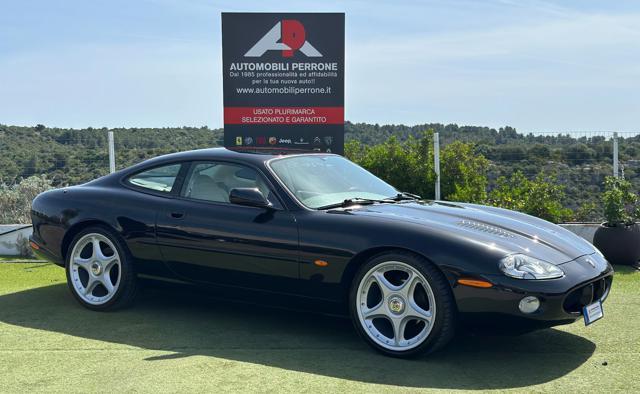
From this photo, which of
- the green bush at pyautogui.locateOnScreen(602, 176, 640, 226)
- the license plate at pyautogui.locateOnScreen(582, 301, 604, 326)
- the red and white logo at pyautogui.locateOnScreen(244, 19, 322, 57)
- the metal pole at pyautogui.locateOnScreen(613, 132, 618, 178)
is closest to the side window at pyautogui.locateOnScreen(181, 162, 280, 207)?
the license plate at pyautogui.locateOnScreen(582, 301, 604, 326)

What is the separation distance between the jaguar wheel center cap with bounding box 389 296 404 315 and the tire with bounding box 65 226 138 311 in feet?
7.47

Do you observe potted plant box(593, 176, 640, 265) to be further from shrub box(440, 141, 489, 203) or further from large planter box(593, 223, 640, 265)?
shrub box(440, 141, 489, 203)

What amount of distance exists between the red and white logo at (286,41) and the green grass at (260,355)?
15.2 ft

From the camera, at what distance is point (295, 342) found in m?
5.23

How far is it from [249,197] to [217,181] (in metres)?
0.61

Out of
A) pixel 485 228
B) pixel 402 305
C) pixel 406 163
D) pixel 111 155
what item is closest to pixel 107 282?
pixel 402 305

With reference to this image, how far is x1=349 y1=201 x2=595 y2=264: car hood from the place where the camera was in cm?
487

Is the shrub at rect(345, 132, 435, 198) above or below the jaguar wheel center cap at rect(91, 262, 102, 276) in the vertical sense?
above

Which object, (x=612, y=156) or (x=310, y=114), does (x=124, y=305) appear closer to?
(x=310, y=114)

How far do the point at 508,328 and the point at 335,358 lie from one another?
1.10 metres

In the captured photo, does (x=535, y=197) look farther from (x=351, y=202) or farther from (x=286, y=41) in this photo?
(x=351, y=202)

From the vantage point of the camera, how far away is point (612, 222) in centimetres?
906

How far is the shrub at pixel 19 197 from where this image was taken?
39.3 ft

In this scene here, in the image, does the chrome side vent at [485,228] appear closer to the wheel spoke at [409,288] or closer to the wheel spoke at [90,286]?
the wheel spoke at [409,288]
